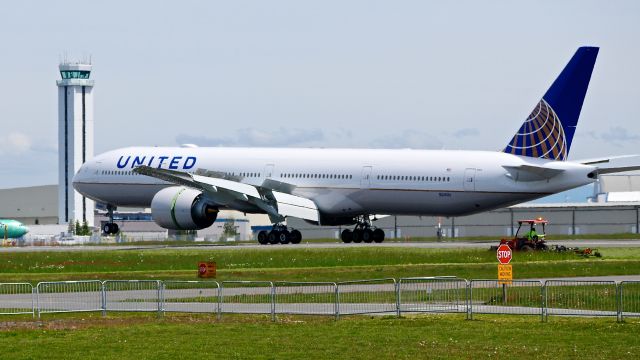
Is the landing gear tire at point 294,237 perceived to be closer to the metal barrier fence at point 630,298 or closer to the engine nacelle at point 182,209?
the engine nacelle at point 182,209

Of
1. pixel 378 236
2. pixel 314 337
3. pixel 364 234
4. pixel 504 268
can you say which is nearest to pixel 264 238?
pixel 364 234

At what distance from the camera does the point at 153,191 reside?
75125 millimetres

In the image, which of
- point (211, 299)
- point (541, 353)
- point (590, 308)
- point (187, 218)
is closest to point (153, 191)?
point (187, 218)

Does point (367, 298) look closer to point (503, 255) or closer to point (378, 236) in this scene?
point (503, 255)

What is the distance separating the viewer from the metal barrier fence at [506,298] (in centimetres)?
3275

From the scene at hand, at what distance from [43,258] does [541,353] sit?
39.1 m

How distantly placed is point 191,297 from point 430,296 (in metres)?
7.72

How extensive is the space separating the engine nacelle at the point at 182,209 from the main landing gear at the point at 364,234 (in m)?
7.89

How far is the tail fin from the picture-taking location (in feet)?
217

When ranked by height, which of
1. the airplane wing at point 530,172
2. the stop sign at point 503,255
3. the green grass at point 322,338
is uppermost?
the airplane wing at point 530,172

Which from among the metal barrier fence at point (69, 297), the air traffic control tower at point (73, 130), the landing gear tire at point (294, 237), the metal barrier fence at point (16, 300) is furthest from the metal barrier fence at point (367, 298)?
the air traffic control tower at point (73, 130)

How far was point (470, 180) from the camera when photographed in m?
67.4

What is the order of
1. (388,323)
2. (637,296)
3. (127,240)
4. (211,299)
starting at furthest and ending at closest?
1. (127,240)
2. (211,299)
3. (637,296)
4. (388,323)

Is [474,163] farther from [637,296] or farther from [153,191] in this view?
[637,296]
